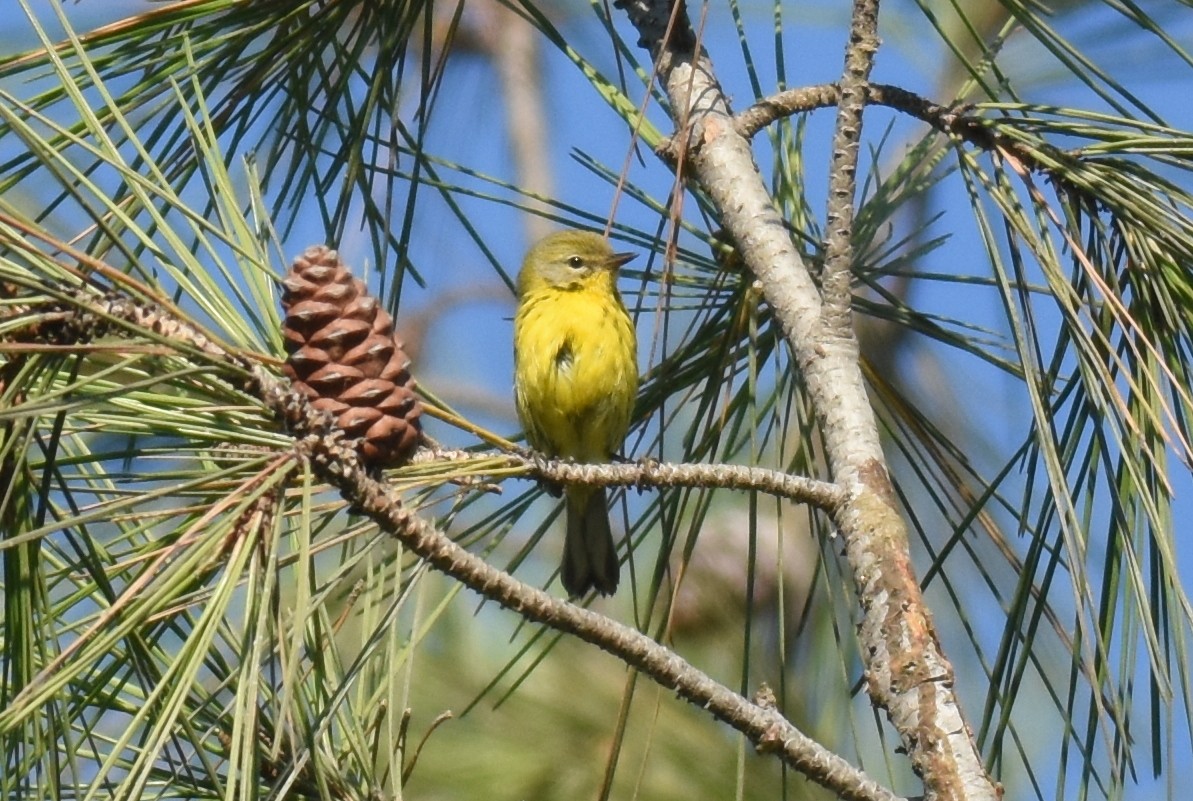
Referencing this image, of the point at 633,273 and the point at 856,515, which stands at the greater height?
the point at 633,273

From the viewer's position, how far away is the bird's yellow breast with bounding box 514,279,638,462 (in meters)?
3.31

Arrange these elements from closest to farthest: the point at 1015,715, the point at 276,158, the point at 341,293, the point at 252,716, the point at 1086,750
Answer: the point at 252,716, the point at 341,293, the point at 1086,750, the point at 276,158, the point at 1015,715

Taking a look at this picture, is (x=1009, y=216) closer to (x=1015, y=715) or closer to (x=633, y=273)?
(x=633, y=273)

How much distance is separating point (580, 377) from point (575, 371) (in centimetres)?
2

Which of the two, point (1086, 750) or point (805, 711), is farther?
point (805, 711)

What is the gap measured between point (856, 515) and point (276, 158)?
98 centimetres

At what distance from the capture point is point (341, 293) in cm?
124

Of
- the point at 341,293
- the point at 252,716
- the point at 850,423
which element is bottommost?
the point at 252,716

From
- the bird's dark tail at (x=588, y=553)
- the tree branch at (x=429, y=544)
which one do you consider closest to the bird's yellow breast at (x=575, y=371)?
the bird's dark tail at (x=588, y=553)

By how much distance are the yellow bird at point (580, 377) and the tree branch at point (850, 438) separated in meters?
1.28

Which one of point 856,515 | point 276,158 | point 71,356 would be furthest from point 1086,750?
point 276,158

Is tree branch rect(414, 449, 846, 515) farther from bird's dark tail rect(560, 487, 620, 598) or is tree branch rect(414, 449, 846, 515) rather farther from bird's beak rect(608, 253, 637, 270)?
bird's beak rect(608, 253, 637, 270)

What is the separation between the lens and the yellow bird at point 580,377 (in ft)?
10.8

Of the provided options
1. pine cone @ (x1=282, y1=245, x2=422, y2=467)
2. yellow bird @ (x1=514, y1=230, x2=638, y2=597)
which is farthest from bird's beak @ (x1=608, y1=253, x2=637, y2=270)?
pine cone @ (x1=282, y1=245, x2=422, y2=467)
